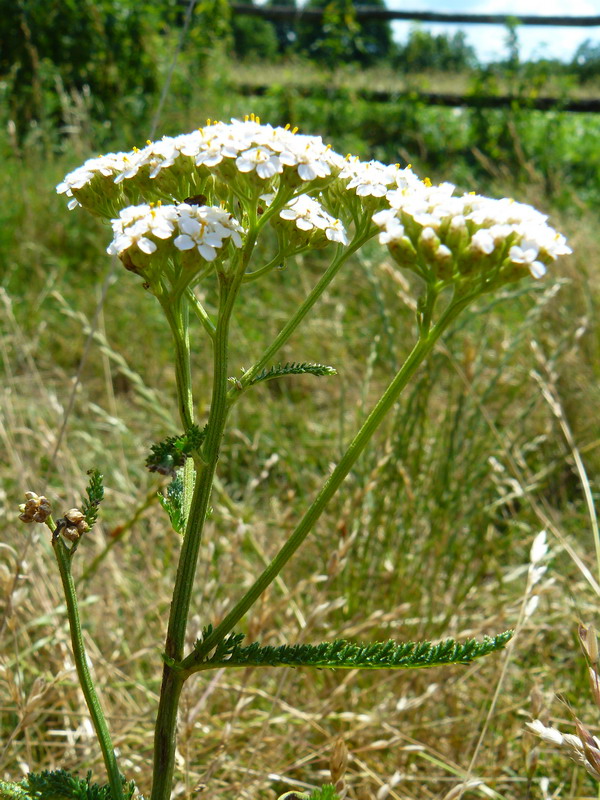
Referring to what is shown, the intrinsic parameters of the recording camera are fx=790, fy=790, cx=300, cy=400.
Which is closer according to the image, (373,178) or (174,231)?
(174,231)

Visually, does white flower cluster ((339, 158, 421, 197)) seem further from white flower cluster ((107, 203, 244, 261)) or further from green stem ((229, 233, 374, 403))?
white flower cluster ((107, 203, 244, 261))

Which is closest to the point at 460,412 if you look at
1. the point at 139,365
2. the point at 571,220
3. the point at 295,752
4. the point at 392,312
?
the point at 295,752

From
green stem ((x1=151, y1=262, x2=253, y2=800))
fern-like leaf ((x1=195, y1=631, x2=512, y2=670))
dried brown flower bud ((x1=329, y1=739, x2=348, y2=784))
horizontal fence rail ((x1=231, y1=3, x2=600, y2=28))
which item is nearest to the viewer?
fern-like leaf ((x1=195, y1=631, x2=512, y2=670))

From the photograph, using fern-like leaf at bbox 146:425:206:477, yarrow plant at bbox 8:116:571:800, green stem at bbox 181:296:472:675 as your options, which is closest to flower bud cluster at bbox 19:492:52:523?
yarrow plant at bbox 8:116:571:800

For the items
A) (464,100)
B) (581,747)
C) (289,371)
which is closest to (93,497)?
(289,371)

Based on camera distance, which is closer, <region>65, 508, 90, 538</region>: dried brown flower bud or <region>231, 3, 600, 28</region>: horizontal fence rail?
<region>65, 508, 90, 538</region>: dried brown flower bud

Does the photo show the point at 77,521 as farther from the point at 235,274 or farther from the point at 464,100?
the point at 464,100

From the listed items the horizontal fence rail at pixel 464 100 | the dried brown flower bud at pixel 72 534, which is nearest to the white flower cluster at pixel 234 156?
the dried brown flower bud at pixel 72 534
